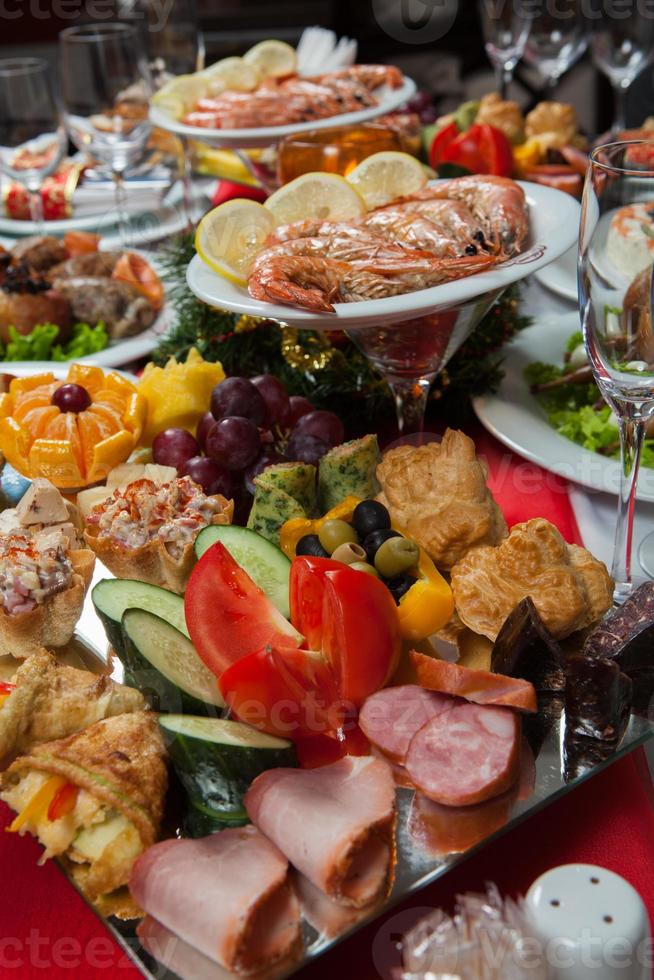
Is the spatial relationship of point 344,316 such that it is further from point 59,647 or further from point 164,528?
point 59,647

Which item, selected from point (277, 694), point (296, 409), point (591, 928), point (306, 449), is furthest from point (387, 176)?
point (591, 928)

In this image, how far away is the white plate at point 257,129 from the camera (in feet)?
6.59

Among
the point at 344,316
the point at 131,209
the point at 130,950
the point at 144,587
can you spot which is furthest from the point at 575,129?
the point at 130,950

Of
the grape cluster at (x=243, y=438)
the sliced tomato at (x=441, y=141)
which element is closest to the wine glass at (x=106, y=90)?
the sliced tomato at (x=441, y=141)

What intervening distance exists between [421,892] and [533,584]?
35 centimetres

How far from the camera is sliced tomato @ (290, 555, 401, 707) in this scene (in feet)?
3.13

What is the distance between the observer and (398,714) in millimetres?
934

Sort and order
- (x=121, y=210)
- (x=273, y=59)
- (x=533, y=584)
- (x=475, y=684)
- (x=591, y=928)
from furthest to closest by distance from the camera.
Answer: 1. (x=273, y=59)
2. (x=121, y=210)
3. (x=533, y=584)
4. (x=475, y=684)
5. (x=591, y=928)

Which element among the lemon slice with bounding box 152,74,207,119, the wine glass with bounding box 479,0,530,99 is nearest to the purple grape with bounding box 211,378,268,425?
the lemon slice with bounding box 152,74,207,119

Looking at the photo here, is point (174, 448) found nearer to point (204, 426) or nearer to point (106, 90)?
point (204, 426)

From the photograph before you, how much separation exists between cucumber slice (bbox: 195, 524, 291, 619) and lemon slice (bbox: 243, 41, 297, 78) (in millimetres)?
1632

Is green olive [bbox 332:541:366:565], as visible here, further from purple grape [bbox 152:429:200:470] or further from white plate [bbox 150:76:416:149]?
white plate [bbox 150:76:416:149]

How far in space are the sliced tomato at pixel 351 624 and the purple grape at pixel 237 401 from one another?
0.40 metres

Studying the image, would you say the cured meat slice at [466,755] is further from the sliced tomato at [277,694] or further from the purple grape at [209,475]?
the purple grape at [209,475]
